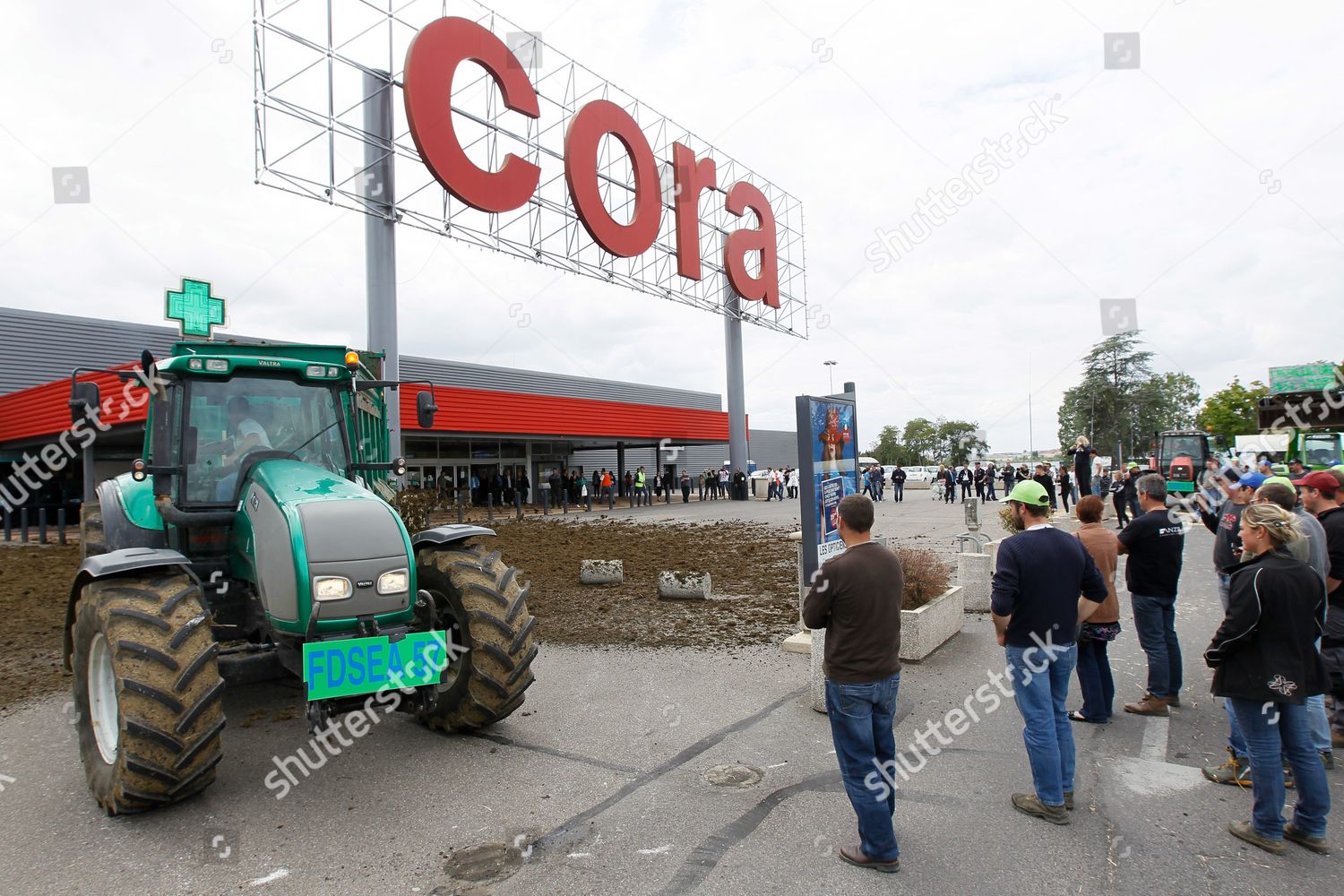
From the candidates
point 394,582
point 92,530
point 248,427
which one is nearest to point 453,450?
point 92,530

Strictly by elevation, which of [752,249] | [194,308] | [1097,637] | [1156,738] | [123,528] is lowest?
[1156,738]

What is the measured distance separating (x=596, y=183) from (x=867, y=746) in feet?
72.2

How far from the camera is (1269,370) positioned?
3453 centimetres

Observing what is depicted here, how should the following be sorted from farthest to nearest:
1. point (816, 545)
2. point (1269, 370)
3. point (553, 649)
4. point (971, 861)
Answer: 1. point (1269, 370)
2. point (553, 649)
3. point (816, 545)
4. point (971, 861)

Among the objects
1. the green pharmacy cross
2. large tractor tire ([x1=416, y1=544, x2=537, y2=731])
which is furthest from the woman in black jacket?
the green pharmacy cross

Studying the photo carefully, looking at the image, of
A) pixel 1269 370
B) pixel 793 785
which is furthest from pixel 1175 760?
pixel 1269 370

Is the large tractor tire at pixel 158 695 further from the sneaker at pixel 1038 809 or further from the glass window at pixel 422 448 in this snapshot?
the glass window at pixel 422 448

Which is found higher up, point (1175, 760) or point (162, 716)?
point (162, 716)

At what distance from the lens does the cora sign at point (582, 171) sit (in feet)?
56.6

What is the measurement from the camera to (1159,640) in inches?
217

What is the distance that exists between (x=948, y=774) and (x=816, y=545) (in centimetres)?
217

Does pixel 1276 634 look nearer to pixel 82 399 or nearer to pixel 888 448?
pixel 82 399

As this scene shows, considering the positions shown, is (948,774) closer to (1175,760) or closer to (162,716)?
(1175,760)

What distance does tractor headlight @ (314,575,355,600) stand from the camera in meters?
4.11
